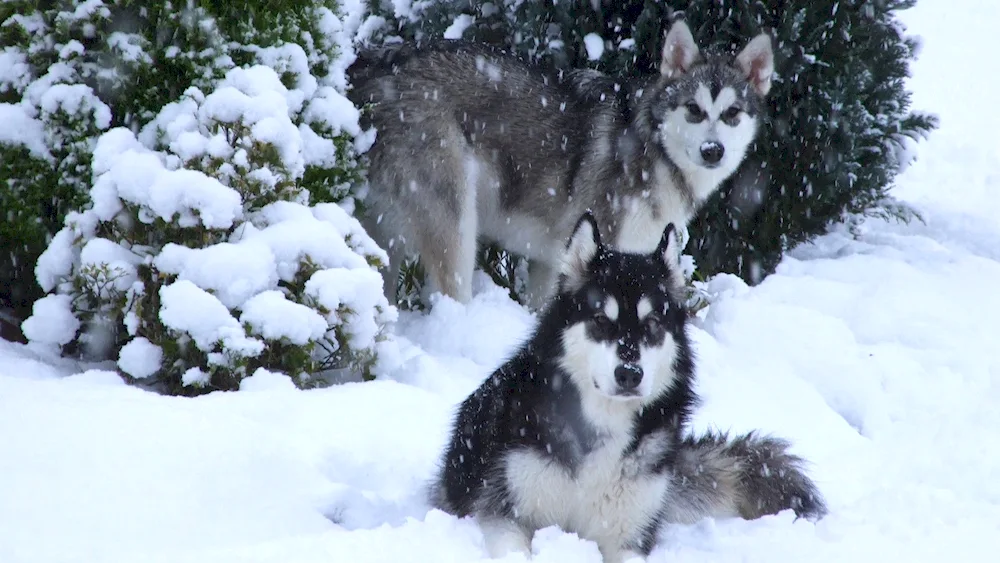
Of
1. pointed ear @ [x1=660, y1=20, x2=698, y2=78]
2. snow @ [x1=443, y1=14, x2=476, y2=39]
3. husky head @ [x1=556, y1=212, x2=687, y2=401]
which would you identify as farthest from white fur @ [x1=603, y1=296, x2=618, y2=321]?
snow @ [x1=443, y1=14, x2=476, y2=39]

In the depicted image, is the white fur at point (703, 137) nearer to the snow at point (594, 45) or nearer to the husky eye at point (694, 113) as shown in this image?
the husky eye at point (694, 113)

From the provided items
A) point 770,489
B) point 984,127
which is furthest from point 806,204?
point 984,127

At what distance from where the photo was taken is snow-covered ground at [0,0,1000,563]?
11.6 feet

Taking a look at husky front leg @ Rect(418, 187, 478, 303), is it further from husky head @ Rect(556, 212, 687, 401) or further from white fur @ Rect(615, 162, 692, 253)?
husky head @ Rect(556, 212, 687, 401)

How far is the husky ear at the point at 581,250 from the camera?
4191 mm

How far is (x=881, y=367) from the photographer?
6520 mm

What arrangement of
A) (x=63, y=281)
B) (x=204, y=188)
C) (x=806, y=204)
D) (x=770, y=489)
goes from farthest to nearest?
(x=806, y=204) → (x=63, y=281) → (x=204, y=188) → (x=770, y=489)

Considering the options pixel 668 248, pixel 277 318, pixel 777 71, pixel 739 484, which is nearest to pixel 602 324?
pixel 668 248

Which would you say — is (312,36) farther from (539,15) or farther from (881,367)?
(881,367)

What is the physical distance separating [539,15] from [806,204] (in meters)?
2.64

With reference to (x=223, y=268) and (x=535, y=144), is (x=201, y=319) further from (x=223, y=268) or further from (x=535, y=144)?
(x=535, y=144)

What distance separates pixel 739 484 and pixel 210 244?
2.86 metres

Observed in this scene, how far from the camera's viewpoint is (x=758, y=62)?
6.73 meters

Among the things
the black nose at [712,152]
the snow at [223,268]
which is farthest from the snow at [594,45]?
the snow at [223,268]
